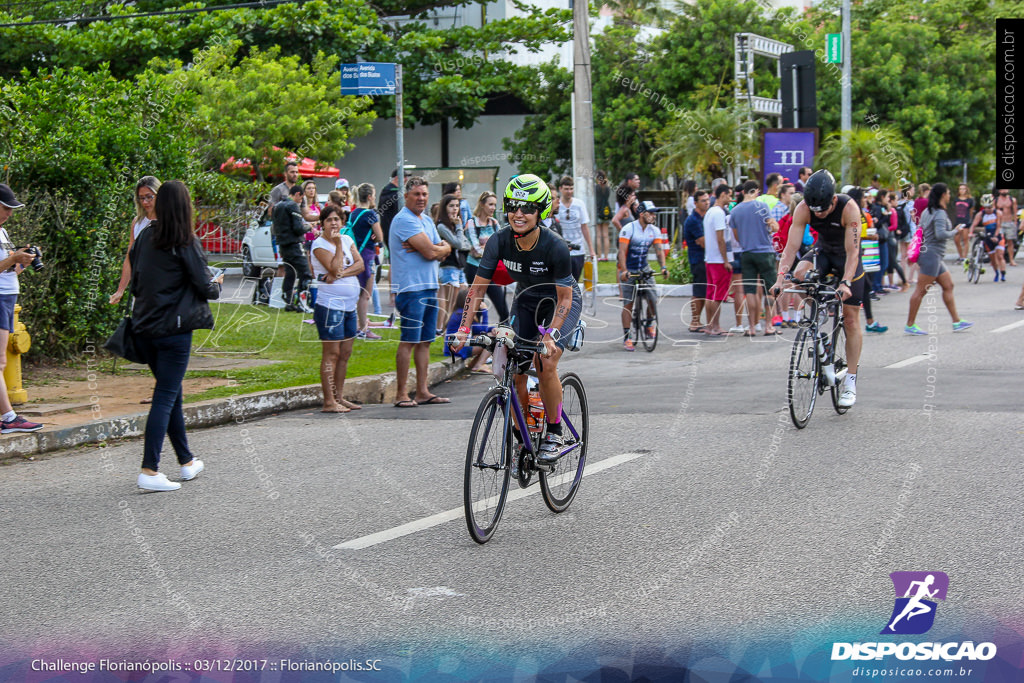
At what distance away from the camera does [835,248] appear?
370 inches

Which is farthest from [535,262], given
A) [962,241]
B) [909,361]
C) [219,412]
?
[962,241]

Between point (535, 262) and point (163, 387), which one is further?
point (163, 387)

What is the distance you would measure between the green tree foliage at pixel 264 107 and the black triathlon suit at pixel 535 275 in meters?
18.8

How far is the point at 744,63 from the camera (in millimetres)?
28828

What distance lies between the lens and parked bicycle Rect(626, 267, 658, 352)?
14.6 meters

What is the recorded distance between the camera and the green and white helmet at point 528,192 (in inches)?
252

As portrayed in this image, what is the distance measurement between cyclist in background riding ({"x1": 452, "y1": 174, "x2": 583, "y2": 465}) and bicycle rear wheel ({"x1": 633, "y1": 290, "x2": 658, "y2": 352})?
798 cm

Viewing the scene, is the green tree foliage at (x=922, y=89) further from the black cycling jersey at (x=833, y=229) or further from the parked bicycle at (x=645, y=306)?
the black cycling jersey at (x=833, y=229)

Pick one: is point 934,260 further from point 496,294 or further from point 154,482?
point 154,482

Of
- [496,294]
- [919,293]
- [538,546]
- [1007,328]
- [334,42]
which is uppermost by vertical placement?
[334,42]

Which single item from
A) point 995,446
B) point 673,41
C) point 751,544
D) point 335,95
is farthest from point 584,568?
point 673,41

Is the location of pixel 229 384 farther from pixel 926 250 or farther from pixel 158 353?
pixel 926 250

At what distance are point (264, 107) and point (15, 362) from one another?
1953cm

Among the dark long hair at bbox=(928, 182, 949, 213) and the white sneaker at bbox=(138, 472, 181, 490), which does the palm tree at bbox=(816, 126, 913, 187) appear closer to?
the dark long hair at bbox=(928, 182, 949, 213)
